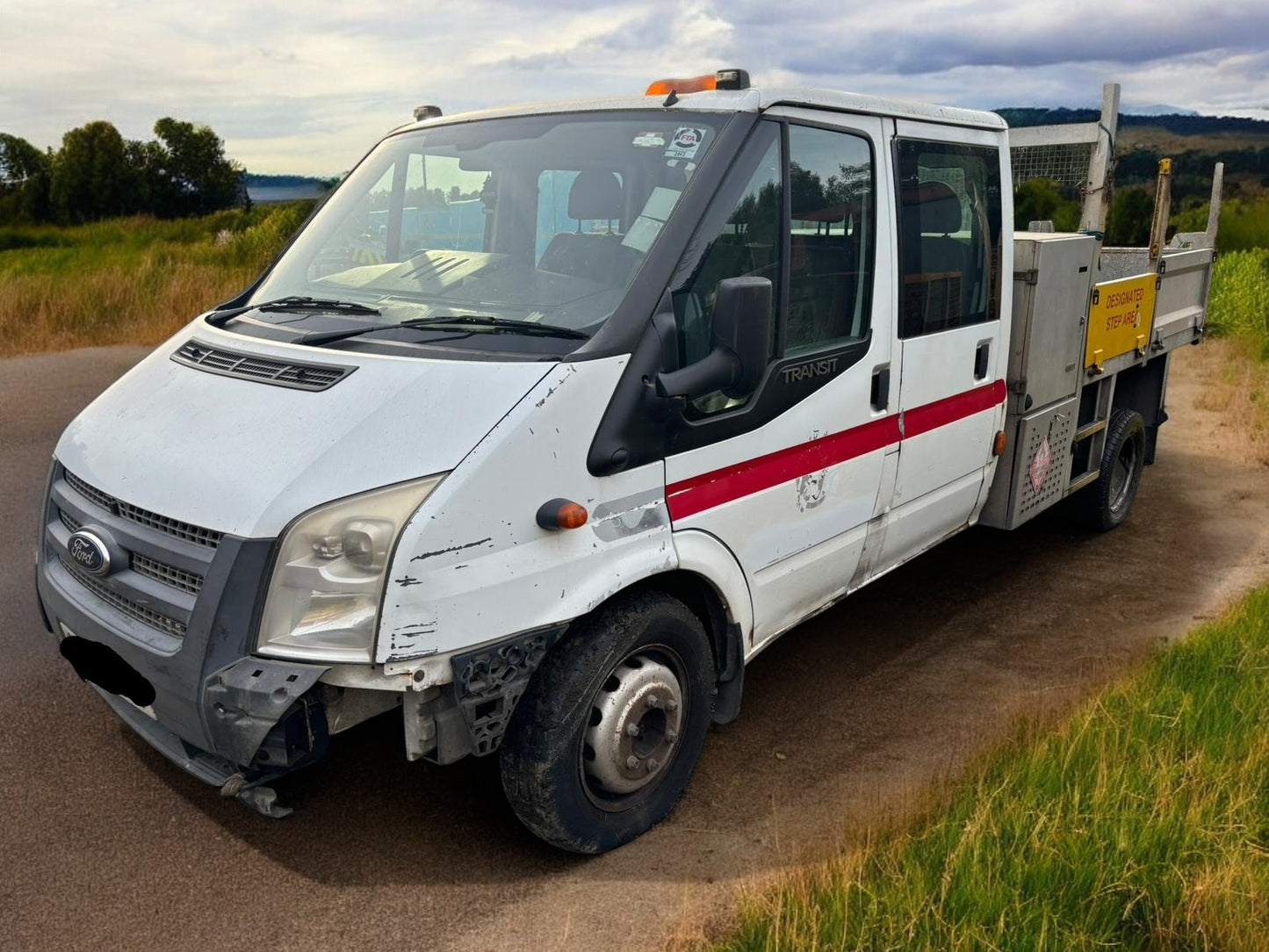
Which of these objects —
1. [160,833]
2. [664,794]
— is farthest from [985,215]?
[160,833]

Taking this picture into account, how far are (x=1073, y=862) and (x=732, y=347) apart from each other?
1704mm

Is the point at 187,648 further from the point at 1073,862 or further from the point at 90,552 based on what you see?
the point at 1073,862

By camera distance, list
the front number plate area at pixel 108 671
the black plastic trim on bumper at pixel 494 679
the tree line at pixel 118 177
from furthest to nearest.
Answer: the tree line at pixel 118 177 → the front number plate area at pixel 108 671 → the black plastic trim on bumper at pixel 494 679

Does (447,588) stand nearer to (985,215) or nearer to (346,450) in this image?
(346,450)

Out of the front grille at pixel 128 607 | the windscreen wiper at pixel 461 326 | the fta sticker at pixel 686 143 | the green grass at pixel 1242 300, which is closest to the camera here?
the front grille at pixel 128 607

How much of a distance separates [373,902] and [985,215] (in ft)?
11.9

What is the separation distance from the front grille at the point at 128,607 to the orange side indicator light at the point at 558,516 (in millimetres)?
987

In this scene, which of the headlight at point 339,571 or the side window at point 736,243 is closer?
the headlight at point 339,571

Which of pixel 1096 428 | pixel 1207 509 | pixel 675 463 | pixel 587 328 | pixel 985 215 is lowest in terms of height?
pixel 1207 509

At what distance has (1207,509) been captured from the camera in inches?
291

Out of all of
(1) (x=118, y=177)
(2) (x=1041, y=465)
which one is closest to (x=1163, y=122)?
(2) (x=1041, y=465)

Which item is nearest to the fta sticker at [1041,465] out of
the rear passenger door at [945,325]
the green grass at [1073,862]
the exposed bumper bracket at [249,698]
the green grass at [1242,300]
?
the rear passenger door at [945,325]

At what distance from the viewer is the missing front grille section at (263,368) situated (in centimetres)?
307

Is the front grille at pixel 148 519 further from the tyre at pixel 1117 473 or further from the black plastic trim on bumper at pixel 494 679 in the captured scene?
the tyre at pixel 1117 473
